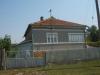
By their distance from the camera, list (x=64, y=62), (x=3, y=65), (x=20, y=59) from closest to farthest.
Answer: (x=3, y=65) → (x=20, y=59) → (x=64, y=62)

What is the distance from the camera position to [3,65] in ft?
91.1

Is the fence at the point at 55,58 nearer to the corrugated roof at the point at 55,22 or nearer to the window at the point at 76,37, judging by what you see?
the window at the point at 76,37

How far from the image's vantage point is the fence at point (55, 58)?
29.8 meters

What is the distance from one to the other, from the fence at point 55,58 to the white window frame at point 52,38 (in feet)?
37.3

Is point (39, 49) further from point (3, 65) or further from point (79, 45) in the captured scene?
point (3, 65)

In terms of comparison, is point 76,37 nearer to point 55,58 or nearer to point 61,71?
point 55,58

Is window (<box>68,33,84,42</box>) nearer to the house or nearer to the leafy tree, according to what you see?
the house

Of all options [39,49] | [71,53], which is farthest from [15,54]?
[39,49]

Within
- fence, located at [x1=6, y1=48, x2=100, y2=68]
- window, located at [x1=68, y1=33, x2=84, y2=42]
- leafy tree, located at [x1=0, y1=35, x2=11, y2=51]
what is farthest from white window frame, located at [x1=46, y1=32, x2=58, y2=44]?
fence, located at [x1=6, y1=48, x2=100, y2=68]

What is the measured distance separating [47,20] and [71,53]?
15706 mm

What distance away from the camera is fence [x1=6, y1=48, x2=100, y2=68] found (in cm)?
2977

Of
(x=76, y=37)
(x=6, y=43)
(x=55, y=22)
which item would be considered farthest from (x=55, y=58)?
(x=55, y=22)

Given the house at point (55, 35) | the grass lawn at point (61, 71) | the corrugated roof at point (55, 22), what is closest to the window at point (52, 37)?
the house at point (55, 35)

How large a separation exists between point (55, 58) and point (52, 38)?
13.1 meters
